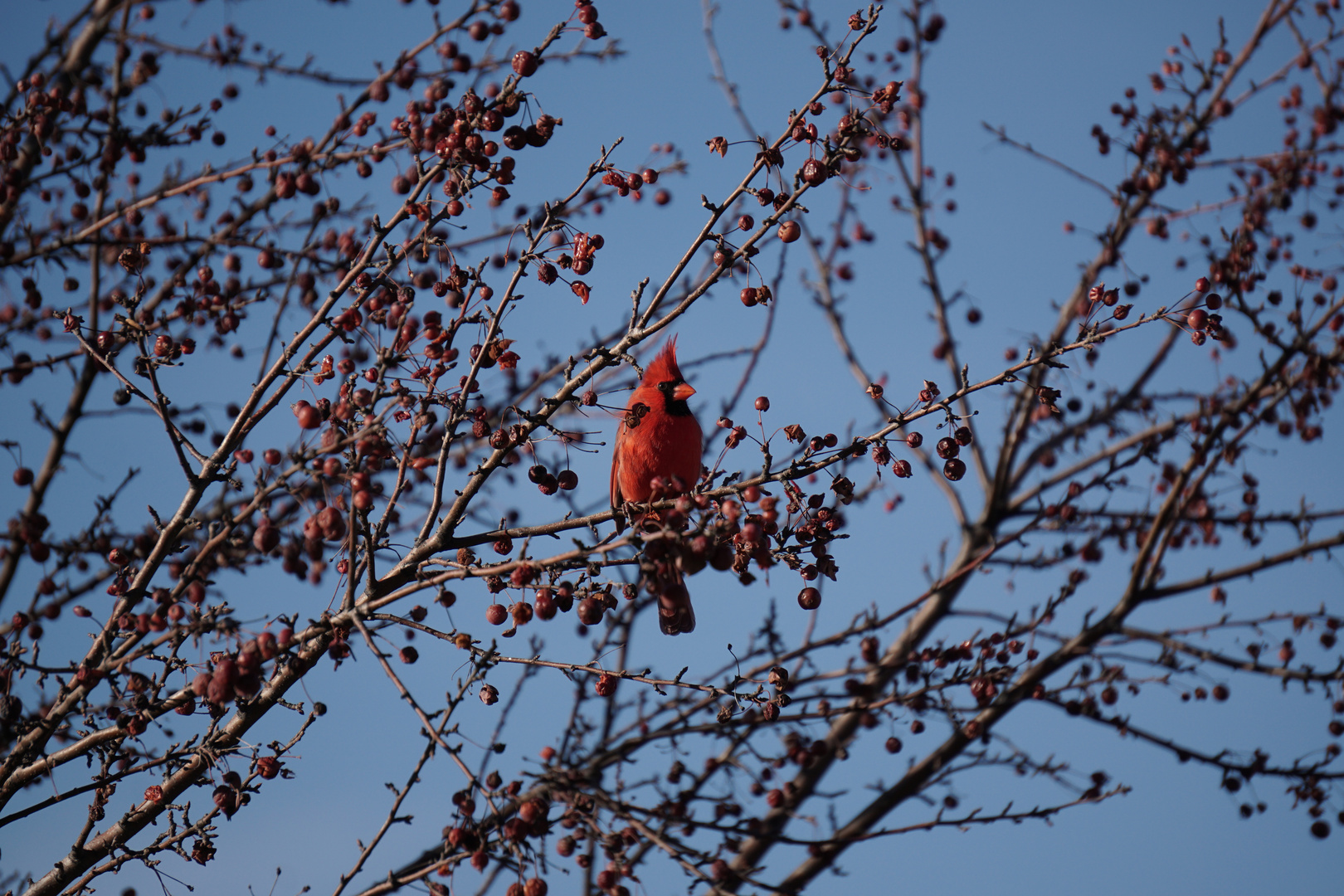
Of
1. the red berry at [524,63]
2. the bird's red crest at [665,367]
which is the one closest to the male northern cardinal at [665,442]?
the bird's red crest at [665,367]

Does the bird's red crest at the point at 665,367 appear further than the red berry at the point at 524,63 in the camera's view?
Yes

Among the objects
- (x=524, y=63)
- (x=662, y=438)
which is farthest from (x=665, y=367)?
(x=524, y=63)

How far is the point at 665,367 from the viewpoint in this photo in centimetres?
520

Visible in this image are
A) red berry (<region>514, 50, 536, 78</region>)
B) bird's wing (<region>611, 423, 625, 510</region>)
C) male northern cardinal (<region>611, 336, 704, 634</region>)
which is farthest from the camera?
bird's wing (<region>611, 423, 625, 510</region>)

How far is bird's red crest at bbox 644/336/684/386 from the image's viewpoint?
5184 millimetres

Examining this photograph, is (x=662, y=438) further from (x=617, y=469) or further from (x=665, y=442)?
(x=617, y=469)

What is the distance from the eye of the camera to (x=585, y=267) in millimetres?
3051

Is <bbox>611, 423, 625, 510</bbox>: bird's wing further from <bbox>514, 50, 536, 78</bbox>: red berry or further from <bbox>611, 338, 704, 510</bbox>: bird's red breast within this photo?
<bbox>514, 50, 536, 78</bbox>: red berry

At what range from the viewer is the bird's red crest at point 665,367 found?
518cm

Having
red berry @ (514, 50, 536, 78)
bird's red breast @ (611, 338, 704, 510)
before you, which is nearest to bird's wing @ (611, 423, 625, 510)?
bird's red breast @ (611, 338, 704, 510)

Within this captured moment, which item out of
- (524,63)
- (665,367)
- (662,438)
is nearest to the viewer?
(524,63)

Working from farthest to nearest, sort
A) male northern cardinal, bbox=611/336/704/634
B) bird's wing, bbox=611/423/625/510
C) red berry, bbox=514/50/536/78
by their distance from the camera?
bird's wing, bbox=611/423/625/510 < male northern cardinal, bbox=611/336/704/634 < red berry, bbox=514/50/536/78

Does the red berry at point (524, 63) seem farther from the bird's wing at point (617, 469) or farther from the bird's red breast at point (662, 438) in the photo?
the bird's wing at point (617, 469)

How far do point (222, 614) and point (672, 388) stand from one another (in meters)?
2.58
